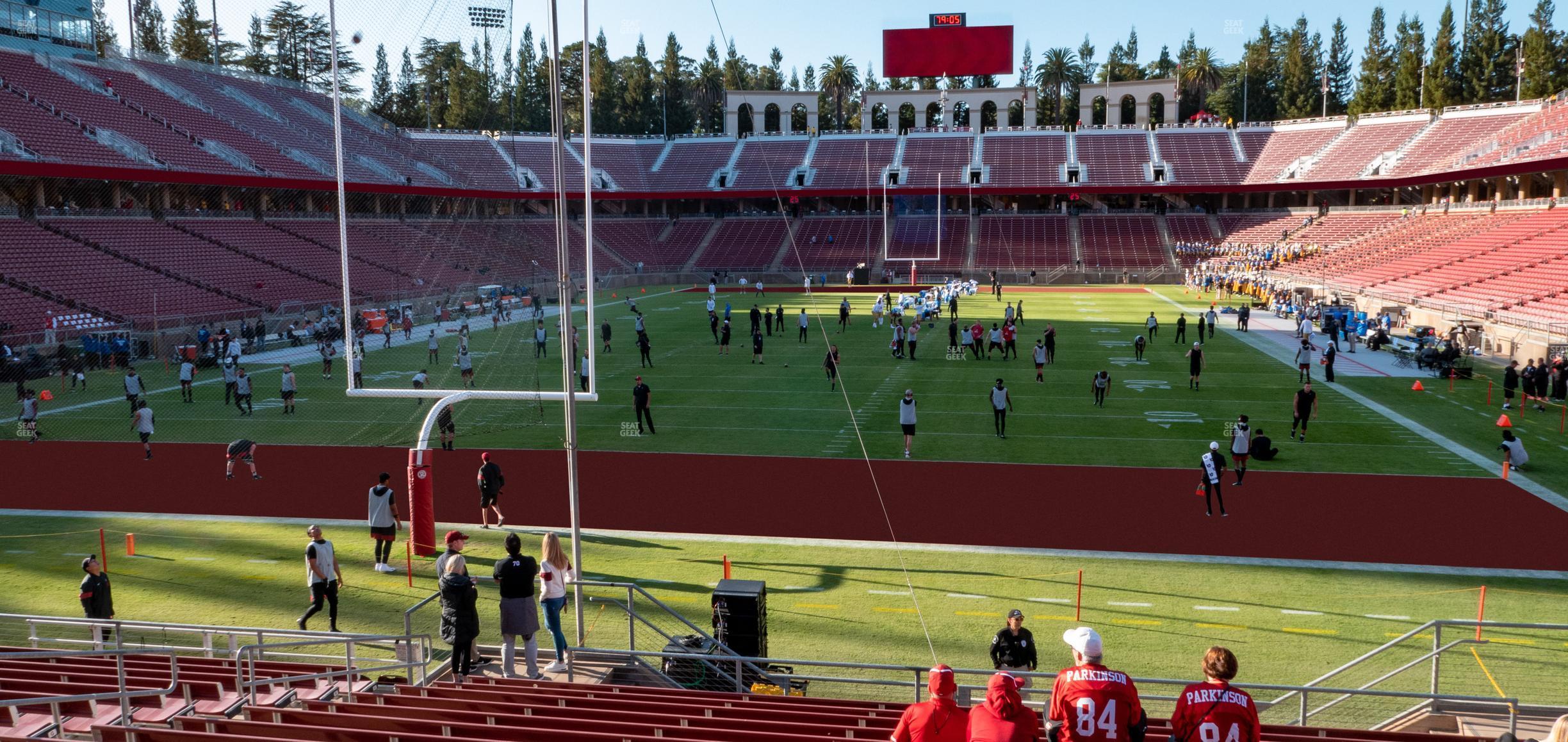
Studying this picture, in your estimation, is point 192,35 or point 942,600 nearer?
point 942,600

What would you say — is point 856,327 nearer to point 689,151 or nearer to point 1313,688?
point 1313,688

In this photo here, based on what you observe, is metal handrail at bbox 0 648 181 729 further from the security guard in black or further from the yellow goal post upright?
the security guard in black

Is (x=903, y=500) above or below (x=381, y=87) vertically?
below

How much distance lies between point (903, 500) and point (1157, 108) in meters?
95.8

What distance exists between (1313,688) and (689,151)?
8227 centimetres

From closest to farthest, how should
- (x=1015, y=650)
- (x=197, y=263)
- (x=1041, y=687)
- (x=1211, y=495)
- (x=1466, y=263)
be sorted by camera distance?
(x=1015, y=650) → (x=1041, y=687) → (x=1211, y=495) → (x=197, y=263) → (x=1466, y=263)

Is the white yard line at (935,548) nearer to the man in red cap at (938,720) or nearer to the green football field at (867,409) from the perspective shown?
the green football field at (867,409)

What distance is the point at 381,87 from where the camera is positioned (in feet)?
54.6

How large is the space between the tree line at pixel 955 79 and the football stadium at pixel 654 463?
801 millimetres

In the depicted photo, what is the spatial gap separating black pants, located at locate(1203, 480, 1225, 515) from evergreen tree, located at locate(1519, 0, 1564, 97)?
7509 centimetres

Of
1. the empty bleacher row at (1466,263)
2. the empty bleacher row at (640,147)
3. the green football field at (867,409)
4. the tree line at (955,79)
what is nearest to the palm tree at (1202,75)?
the tree line at (955,79)

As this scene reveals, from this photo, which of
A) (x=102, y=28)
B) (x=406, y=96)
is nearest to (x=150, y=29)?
(x=102, y=28)

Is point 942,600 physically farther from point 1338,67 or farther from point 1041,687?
point 1338,67

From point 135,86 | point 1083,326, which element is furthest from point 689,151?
point 1083,326
